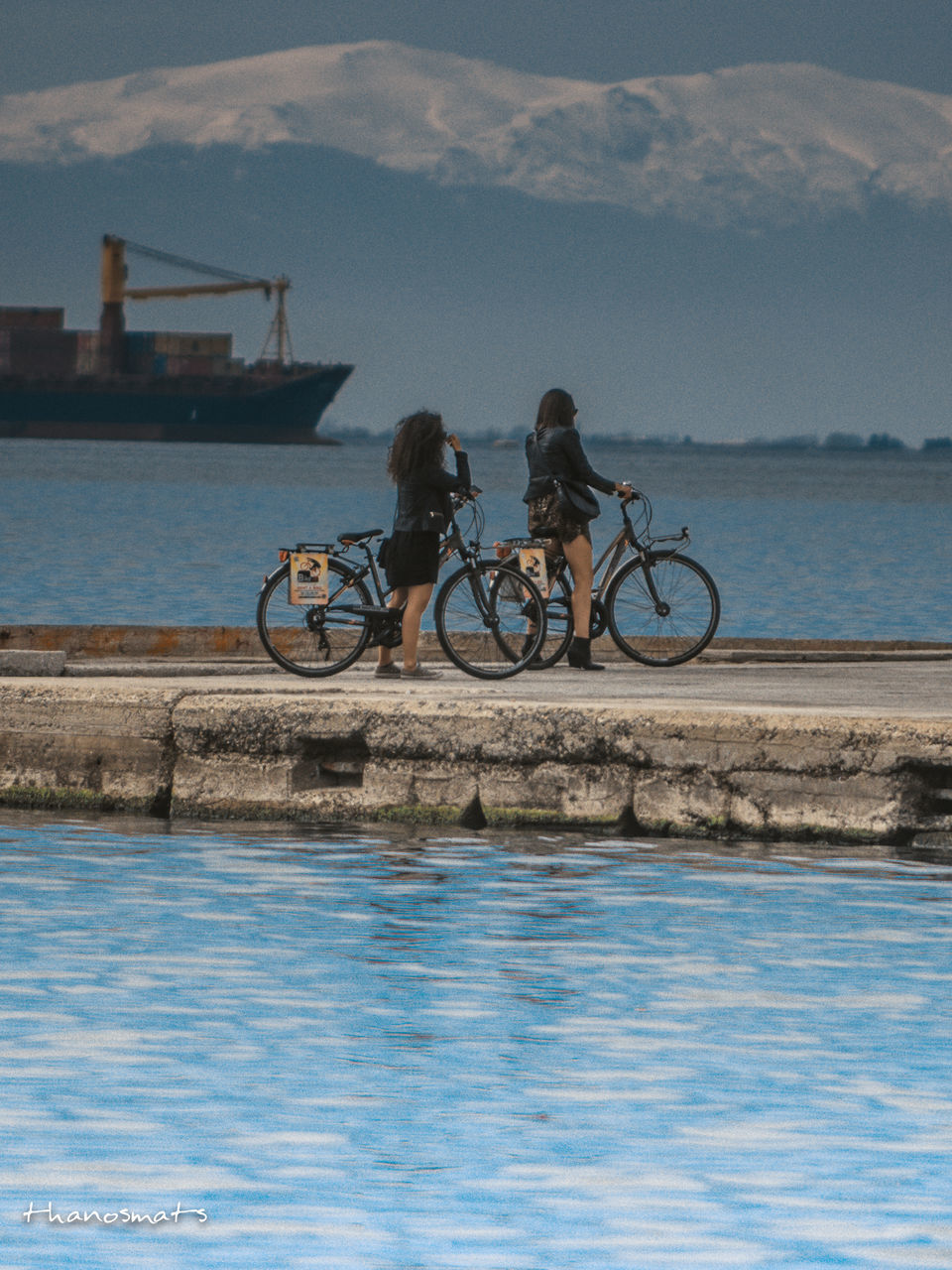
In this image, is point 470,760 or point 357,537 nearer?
point 470,760

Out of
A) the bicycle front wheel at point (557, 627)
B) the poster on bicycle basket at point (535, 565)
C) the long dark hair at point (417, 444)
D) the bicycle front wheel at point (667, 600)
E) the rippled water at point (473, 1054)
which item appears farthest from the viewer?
the bicycle front wheel at point (667, 600)

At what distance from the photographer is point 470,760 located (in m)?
7.97

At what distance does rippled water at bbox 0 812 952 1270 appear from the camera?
414 centimetres

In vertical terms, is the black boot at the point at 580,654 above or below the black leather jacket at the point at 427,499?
below

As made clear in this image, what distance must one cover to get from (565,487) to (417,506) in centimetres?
91

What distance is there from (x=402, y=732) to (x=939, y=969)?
260cm

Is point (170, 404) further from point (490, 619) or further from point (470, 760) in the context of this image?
point (470, 760)

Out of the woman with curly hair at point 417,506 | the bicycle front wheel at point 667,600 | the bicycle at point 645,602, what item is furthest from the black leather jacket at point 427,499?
the bicycle front wheel at point 667,600

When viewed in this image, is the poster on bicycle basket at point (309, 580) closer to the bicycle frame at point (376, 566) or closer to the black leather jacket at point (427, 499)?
the bicycle frame at point (376, 566)

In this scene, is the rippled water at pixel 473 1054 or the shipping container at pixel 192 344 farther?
the shipping container at pixel 192 344

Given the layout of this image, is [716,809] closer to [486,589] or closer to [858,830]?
[858,830]

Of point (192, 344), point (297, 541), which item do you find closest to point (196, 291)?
point (192, 344)

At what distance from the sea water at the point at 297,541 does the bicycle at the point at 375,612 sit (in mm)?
17549

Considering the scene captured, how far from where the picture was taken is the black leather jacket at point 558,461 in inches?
397
